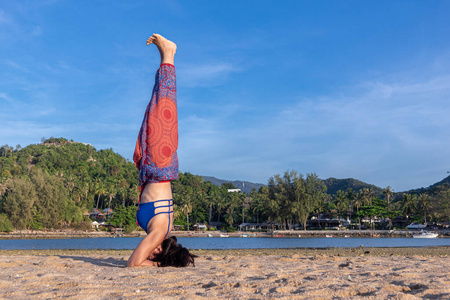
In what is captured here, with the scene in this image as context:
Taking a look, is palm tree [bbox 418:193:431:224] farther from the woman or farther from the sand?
the woman

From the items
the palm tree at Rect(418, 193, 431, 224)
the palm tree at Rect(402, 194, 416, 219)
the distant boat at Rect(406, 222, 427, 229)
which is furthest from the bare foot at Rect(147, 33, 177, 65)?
the palm tree at Rect(402, 194, 416, 219)

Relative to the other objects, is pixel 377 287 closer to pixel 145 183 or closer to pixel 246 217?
pixel 145 183

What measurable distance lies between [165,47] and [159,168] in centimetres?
274

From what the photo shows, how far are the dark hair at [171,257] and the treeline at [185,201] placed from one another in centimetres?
6525

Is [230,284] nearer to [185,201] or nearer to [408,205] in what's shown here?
[185,201]

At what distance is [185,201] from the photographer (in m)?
94.3

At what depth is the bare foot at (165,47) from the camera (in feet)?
27.2

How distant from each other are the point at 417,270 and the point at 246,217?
92.4 metres

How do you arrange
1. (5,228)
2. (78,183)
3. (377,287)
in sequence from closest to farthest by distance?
(377,287) → (5,228) → (78,183)

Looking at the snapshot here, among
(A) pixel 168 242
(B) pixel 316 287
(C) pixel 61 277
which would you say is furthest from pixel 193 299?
(A) pixel 168 242

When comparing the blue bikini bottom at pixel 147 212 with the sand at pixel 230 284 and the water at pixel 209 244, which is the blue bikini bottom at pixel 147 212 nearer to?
the sand at pixel 230 284

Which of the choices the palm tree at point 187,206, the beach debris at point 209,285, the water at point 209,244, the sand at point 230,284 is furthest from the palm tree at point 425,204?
the beach debris at point 209,285

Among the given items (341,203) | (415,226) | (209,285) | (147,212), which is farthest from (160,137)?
(341,203)

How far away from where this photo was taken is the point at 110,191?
96.7 metres
